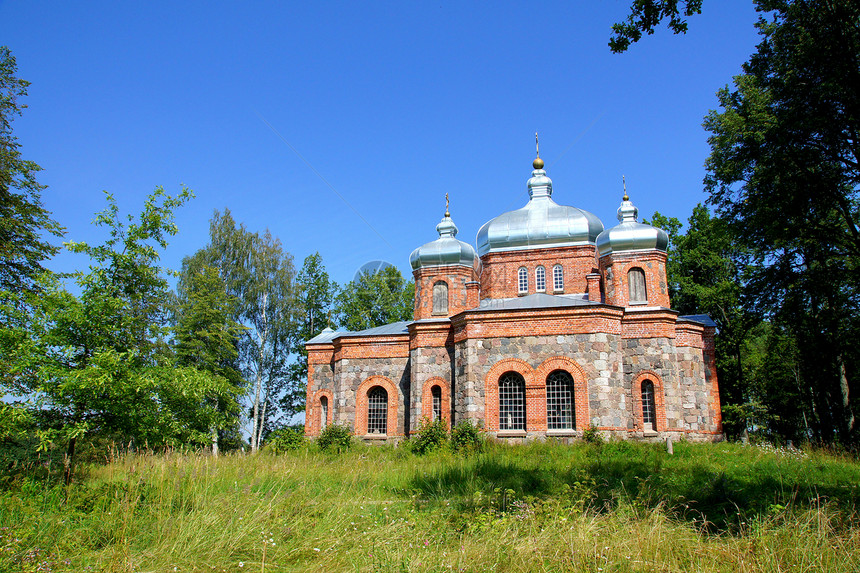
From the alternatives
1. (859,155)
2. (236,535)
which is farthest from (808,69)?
(236,535)

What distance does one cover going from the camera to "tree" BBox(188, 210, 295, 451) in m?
30.9

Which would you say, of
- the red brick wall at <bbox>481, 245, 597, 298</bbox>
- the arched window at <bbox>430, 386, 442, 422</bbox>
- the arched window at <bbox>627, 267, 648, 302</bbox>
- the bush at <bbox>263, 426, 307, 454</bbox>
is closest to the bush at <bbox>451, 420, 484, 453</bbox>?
the arched window at <bbox>430, 386, 442, 422</bbox>

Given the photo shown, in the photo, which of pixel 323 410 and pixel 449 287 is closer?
pixel 449 287

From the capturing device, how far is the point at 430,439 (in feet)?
59.0

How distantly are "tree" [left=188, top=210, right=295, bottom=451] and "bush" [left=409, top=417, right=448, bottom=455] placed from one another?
14692 millimetres

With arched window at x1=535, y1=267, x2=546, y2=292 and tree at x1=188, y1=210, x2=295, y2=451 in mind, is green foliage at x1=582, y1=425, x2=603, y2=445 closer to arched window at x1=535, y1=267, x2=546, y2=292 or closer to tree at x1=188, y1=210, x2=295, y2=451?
arched window at x1=535, y1=267, x2=546, y2=292

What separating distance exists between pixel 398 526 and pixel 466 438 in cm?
1059

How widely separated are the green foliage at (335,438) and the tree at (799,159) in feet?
47.0

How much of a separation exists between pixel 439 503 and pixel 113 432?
16.5ft

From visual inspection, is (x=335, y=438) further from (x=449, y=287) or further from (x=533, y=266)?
(x=533, y=266)

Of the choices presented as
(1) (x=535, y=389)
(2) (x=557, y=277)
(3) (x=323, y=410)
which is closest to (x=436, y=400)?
(1) (x=535, y=389)

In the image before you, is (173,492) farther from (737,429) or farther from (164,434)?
(737,429)

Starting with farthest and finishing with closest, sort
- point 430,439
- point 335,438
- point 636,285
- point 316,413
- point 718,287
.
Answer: point 718,287 → point 316,413 → point 636,285 → point 335,438 → point 430,439

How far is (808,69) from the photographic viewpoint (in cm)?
1468
